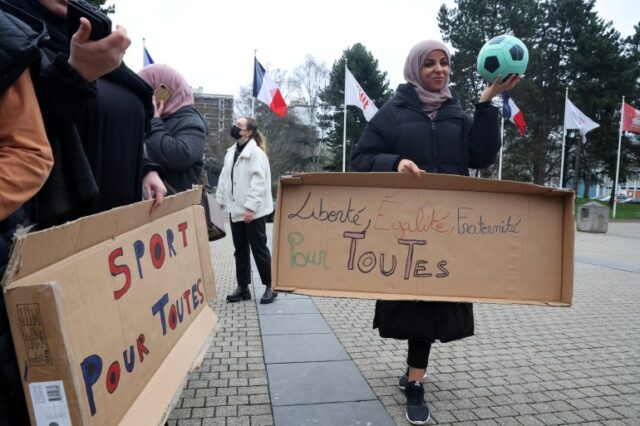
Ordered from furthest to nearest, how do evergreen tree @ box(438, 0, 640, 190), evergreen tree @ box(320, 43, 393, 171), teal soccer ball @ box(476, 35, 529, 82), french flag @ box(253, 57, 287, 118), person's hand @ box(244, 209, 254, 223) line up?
evergreen tree @ box(320, 43, 393, 171)
evergreen tree @ box(438, 0, 640, 190)
french flag @ box(253, 57, 287, 118)
person's hand @ box(244, 209, 254, 223)
teal soccer ball @ box(476, 35, 529, 82)

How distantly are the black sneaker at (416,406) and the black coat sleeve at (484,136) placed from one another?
1.32 metres

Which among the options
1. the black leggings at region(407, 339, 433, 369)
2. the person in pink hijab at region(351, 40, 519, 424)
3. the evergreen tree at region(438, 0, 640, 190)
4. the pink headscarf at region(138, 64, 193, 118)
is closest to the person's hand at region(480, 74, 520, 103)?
the person in pink hijab at region(351, 40, 519, 424)

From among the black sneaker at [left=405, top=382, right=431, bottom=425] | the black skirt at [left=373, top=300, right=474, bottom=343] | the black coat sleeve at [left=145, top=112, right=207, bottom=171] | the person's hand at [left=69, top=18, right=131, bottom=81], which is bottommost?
the black sneaker at [left=405, top=382, right=431, bottom=425]

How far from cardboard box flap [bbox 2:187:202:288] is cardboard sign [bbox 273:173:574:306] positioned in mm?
789

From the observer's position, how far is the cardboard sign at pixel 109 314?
1.12 meters

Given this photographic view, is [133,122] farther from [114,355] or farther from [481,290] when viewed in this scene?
[481,290]

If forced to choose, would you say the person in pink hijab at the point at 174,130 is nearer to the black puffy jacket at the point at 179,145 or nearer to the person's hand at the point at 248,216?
the black puffy jacket at the point at 179,145

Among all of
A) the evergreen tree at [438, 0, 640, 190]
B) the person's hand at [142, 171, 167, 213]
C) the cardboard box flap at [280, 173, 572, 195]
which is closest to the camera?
the person's hand at [142, 171, 167, 213]

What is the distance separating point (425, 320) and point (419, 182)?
77 cm

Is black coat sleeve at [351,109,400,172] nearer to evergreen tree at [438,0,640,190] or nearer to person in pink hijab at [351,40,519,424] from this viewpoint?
person in pink hijab at [351,40,519,424]

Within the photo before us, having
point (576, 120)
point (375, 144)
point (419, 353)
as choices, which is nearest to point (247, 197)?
point (375, 144)

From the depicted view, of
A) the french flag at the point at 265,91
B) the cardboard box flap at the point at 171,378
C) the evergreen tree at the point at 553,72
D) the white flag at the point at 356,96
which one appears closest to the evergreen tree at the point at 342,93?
the evergreen tree at the point at 553,72

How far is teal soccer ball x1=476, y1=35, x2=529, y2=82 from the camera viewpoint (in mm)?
2535

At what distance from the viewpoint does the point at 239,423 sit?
2.58 metres
